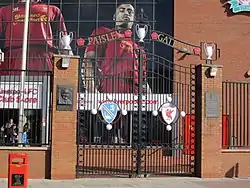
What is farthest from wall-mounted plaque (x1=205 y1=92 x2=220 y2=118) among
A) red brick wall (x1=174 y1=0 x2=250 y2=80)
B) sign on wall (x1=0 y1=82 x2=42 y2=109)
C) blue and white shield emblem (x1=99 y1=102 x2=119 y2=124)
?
red brick wall (x1=174 y1=0 x2=250 y2=80)

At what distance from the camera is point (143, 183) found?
50.2 ft

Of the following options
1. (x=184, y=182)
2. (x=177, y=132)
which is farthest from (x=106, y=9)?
(x=184, y=182)

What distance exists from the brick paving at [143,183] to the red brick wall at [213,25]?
1538 cm

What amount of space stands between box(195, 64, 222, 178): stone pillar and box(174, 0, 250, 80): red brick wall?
13.8 metres

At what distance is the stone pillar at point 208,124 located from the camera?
16828mm

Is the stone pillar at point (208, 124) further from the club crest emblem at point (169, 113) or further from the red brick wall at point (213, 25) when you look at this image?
the red brick wall at point (213, 25)

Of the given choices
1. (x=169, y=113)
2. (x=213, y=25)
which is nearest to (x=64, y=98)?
(x=169, y=113)

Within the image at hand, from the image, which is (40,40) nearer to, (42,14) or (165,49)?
(42,14)

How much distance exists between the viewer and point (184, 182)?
15.8m

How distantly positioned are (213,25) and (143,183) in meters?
17.8

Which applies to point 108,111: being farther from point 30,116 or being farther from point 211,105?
point 30,116

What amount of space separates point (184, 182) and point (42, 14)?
2081 centimetres

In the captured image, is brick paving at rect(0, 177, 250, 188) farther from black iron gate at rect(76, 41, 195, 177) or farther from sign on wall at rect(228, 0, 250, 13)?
sign on wall at rect(228, 0, 250, 13)

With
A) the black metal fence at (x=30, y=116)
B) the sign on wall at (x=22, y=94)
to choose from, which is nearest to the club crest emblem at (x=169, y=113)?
the black metal fence at (x=30, y=116)
